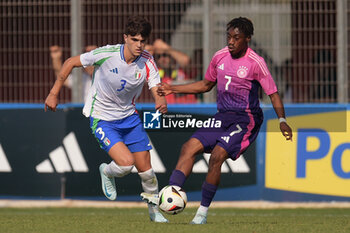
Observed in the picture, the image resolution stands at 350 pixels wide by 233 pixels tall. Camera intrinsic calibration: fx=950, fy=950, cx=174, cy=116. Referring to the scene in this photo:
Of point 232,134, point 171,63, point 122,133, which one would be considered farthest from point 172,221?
point 171,63

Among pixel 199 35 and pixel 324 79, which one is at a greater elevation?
pixel 199 35

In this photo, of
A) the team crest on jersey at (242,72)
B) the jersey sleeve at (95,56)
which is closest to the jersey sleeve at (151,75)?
the jersey sleeve at (95,56)

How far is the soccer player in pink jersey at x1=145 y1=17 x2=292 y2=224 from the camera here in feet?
29.7

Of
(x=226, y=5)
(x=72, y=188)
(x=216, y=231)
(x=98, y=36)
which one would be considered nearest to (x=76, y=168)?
(x=72, y=188)

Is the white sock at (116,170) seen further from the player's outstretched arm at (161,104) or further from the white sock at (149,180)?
the player's outstretched arm at (161,104)

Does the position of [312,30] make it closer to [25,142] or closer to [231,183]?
[231,183]

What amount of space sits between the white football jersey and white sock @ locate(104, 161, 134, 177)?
0.47 metres

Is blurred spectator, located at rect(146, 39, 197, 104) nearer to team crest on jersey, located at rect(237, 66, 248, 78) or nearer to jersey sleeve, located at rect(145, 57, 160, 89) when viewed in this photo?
jersey sleeve, located at rect(145, 57, 160, 89)

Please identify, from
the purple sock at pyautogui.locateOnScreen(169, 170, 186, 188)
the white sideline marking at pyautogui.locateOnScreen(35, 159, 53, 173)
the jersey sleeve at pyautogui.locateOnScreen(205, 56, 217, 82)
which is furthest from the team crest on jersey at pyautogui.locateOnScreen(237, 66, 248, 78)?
the white sideline marking at pyautogui.locateOnScreen(35, 159, 53, 173)

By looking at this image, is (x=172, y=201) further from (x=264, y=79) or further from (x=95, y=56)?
(x=95, y=56)

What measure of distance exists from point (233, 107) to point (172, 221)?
→ 1556 mm

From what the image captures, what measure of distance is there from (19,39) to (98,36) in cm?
110

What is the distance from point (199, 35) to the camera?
13.0m

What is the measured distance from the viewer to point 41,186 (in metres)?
12.4
